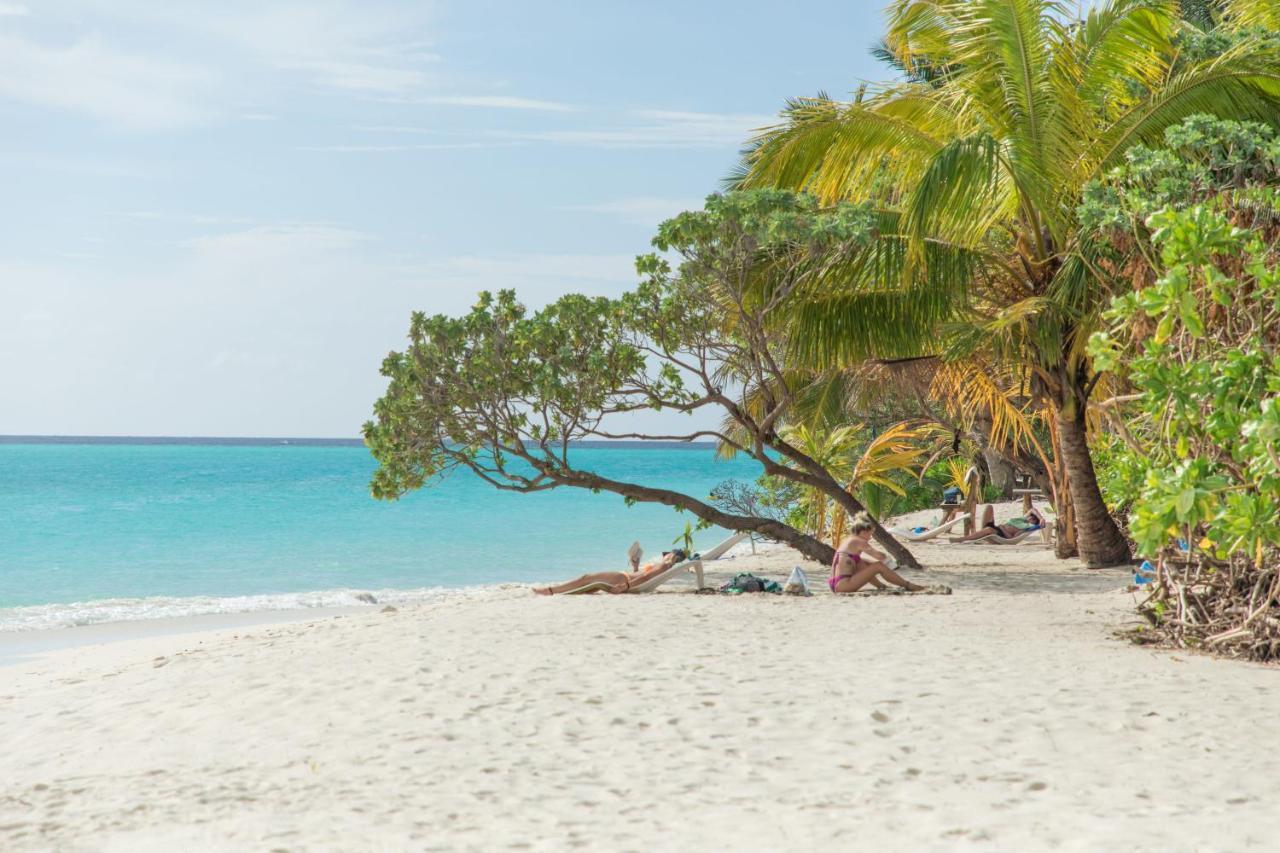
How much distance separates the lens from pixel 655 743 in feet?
16.9

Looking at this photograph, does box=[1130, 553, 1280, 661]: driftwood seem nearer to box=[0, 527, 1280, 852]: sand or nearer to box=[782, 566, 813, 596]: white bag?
box=[0, 527, 1280, 852]: sand

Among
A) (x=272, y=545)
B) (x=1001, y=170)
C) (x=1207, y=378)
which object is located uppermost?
(x=1001, y=170)

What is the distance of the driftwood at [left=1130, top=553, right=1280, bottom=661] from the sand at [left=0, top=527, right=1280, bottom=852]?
234mm

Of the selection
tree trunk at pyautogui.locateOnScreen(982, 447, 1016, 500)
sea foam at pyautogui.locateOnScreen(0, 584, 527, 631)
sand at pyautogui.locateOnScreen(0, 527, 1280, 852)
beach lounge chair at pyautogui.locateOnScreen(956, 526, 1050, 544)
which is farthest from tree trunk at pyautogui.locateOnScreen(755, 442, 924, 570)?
tree trunk at pyautogui.locateOnScreen(982, 447, 1016, 500)

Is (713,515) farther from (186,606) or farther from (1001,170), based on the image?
(186,606)

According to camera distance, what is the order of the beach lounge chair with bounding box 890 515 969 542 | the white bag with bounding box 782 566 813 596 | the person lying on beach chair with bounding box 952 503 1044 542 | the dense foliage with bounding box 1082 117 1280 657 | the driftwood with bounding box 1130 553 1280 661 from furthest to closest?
1. the beach lounge chair with bounding box 890 515 969 542
2. the person lying on beach chair with bounding box 952 503 1044 542
3. the white bag with bounding box 782 566 813 596
4. the driftwood with bounding box 1130 553 1280 661
5. the dense foliage with bounding box 1082 117 1280 657

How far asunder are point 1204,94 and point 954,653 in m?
6.54

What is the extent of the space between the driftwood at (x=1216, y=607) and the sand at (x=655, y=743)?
→ 23 centimetres

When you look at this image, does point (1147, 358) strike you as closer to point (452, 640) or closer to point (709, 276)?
point (452, 640)

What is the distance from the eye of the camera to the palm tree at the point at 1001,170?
1076cm

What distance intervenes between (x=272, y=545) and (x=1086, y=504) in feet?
78.9

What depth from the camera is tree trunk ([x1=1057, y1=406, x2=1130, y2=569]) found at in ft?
40.7

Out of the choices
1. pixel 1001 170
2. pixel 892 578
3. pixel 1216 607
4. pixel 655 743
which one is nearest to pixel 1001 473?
pixel 1001 170

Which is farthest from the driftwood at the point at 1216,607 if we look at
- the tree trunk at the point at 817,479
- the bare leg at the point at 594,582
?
the tree trunk at the point at 817,479
